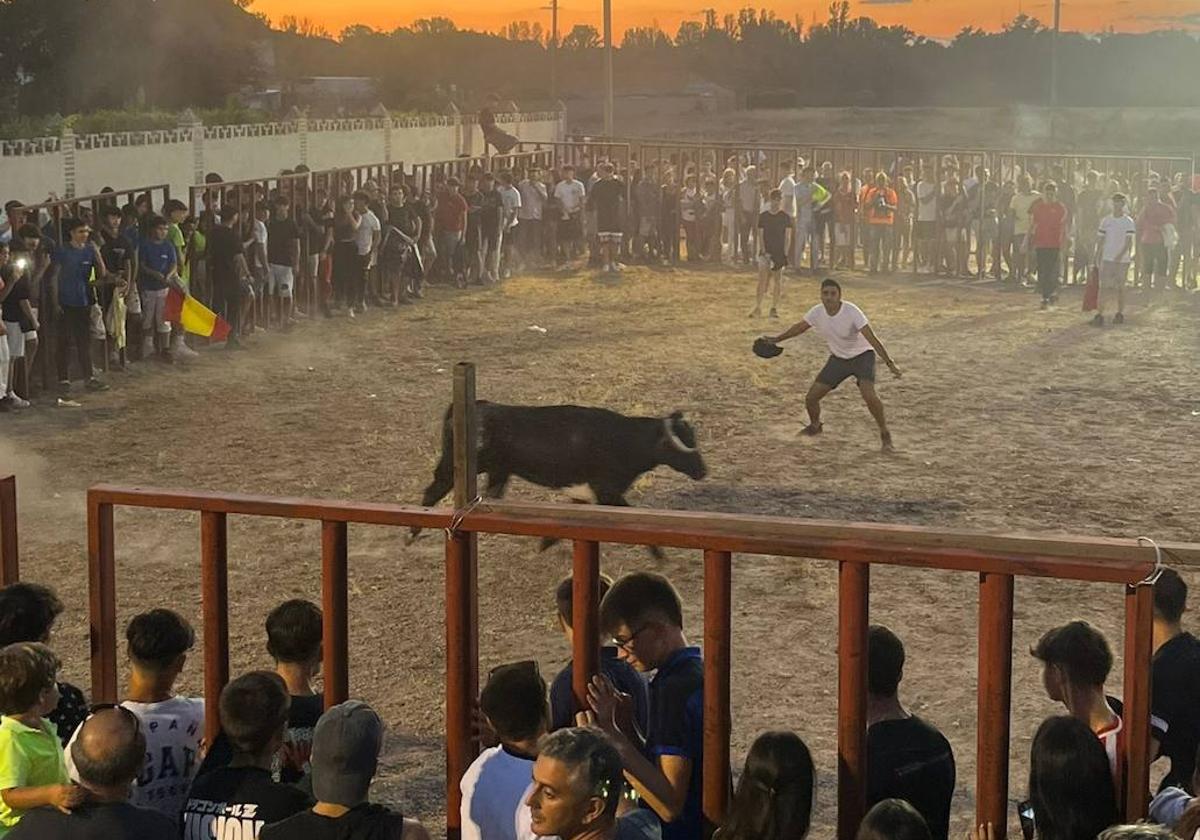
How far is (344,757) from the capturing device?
370 centimetres

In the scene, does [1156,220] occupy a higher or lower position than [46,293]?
higher

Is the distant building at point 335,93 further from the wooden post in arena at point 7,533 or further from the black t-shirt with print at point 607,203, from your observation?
the wooden post in arena at point 7,533

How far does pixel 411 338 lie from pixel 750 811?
16.8 m

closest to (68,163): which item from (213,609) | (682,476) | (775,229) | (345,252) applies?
(345,252)

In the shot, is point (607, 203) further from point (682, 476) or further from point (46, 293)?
point (682, 476)

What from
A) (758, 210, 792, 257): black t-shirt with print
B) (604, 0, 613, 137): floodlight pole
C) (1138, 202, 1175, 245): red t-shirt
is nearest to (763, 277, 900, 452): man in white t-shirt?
(758, 210, 792, 257): black t-shirt with print

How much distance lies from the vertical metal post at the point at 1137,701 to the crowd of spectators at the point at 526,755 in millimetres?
51

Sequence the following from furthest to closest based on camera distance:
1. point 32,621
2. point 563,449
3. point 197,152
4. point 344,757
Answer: point 197,152 < point 563,449 < point 32,621 < point 344,757

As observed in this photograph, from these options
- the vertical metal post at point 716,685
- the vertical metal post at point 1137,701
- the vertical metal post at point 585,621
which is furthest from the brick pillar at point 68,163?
the vertical metal post at point 1137,701

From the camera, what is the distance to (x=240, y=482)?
1270cm

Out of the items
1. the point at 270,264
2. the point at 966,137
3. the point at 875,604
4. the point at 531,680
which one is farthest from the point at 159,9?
the point at 531,680

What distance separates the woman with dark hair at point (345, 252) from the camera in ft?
72.8

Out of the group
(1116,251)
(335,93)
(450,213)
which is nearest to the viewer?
(1116,251)

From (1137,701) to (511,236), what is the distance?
25141 mm
